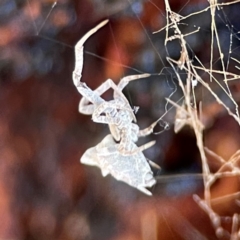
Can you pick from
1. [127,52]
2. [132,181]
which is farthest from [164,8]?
[132,181]

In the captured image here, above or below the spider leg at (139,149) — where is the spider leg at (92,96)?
above

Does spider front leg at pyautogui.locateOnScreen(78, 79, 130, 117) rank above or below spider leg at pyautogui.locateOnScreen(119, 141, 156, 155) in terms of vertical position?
above

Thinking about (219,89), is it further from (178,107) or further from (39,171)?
(39,171)

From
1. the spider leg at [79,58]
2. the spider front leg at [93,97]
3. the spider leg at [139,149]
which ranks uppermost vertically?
the spider leg at [79,58]

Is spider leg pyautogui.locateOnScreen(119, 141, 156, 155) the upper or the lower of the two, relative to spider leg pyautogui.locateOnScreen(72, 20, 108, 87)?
lower

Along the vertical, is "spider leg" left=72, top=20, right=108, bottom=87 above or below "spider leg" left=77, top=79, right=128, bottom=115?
above

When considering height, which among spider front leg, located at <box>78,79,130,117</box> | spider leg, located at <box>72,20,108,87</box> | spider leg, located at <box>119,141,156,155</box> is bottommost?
spider leg, located at <box>119,141,156,155</box>
